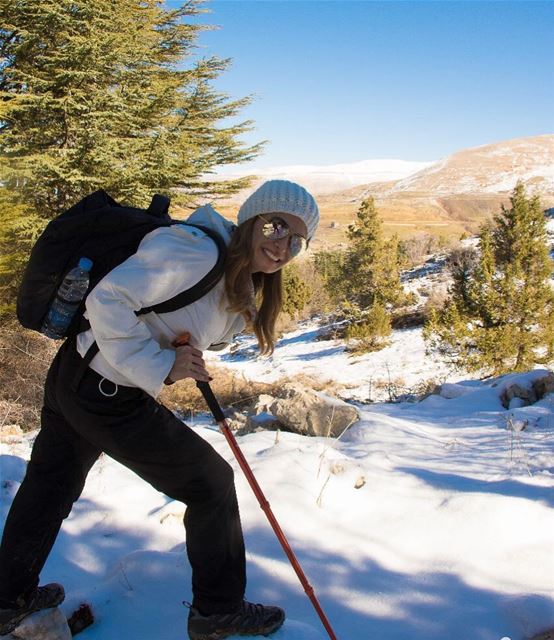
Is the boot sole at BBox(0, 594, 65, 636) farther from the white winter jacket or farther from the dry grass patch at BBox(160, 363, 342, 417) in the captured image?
the dry grass patch at BBox(160, 363, 342, 417)

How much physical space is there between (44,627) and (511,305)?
15463 millimetres

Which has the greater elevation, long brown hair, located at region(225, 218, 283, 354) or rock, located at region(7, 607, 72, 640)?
long brown hair, located at region(225, 218, 283, 354)

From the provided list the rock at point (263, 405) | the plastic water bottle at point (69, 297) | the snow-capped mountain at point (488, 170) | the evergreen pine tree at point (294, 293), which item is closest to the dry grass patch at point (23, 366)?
the rock at point (263, 405)

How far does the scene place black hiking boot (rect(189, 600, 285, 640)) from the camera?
1.68 m

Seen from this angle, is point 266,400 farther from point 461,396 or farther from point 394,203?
point 394,203

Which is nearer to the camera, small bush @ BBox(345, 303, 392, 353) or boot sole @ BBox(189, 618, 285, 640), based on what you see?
boot sole @ BBox(189, 618, 285, 640)

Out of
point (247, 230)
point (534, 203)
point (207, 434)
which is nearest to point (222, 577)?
point (247, 230)

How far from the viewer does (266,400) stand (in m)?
6.88

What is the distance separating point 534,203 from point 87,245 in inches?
630

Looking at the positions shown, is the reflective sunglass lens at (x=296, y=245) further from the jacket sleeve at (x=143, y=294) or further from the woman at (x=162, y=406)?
the jacket sleeve at (x=143, y=294)

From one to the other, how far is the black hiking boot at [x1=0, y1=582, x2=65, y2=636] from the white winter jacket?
2.98ft

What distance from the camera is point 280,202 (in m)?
1.65

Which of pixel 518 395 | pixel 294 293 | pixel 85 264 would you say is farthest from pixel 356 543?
pixel 294 293

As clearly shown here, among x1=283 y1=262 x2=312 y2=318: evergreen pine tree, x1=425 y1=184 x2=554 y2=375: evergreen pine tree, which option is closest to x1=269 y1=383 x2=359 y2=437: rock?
x1=425 y1=184 x2=554 y2=375: evergreen pine tree
